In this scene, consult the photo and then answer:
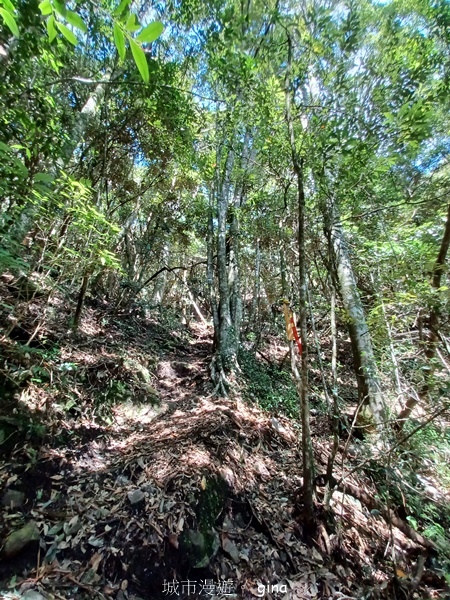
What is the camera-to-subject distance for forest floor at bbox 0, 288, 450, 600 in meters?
2.14

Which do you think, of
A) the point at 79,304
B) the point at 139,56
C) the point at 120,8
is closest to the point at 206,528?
the point at 139,56

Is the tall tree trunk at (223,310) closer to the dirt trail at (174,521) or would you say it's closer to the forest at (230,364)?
the forest at (230,364)

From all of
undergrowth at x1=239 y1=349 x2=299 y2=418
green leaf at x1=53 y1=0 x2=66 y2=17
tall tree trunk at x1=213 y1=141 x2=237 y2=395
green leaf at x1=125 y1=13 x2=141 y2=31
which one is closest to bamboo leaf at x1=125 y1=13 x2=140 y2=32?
green leaf at x1=125 y1=13 x2=141 y2=31

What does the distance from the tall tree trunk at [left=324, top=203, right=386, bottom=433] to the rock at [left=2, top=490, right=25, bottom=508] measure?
406 centimetres

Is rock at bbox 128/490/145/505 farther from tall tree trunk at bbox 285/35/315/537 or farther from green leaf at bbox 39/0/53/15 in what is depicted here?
green leaf at bbox 39/0/53/15

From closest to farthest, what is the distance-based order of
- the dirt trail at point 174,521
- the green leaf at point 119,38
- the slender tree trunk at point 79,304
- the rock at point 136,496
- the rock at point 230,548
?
the green leaf at point 119,38
the dirt trail at point 174,521
the rock at point 230,548
the rock at point 136,496
the slender tree trunk at point 79,304

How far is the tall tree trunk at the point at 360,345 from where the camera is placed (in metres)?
4.10

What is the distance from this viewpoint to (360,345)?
177 inches

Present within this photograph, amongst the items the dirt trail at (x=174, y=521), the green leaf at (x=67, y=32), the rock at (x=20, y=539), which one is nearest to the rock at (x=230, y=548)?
the dirt trail at (x=174, y=521)

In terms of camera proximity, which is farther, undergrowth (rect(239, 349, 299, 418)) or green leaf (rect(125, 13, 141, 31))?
undergrowth (rect(239, 349, 299, 418))

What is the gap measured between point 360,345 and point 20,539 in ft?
15.2

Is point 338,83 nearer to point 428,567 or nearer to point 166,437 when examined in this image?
point 166,437

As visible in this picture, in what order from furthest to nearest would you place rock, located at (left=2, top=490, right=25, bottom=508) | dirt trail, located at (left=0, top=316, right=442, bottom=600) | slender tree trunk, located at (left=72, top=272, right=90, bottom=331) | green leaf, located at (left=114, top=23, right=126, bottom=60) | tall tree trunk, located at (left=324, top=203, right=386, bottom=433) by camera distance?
slender tree trunk, located at (left=72, top=272, right=90, bottom=331)
tall tree trunk, located at (left=324, top=203, right=386, bottom=433)
rock, located at (left=2, top=490, right=25, bottom=508)
dirt trail, located at (left=0, top=316, right=442, bottom=600)
green leaf, located at (left=114, top=23, right=126, bottom=60)

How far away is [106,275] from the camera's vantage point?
727 cm
